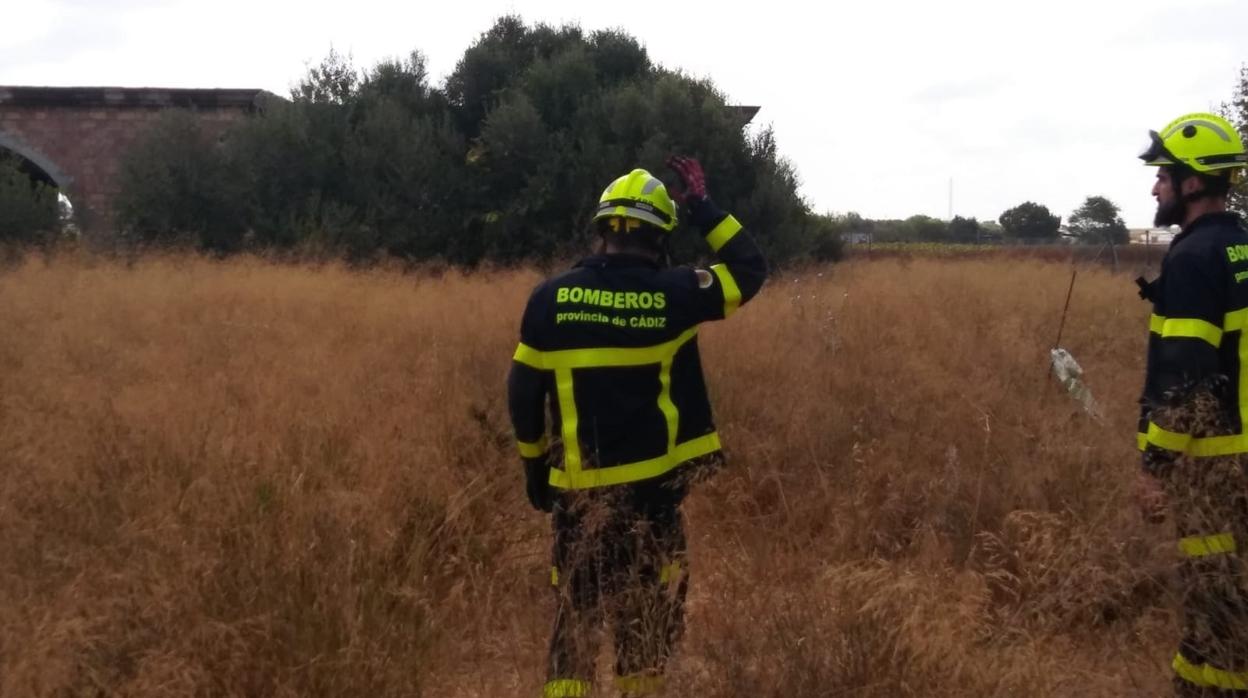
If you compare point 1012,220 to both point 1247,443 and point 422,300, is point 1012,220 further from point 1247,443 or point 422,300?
point 1247,443

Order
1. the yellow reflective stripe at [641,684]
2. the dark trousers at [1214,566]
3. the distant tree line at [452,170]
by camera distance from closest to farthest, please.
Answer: the dark trousers at [1214,566] → the yellow reflective stripe at [641,684] → the distant tree line at [452,170]

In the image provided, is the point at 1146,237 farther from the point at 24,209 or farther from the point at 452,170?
the point at 24,209

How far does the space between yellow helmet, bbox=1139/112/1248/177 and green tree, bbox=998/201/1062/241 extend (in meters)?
36.7

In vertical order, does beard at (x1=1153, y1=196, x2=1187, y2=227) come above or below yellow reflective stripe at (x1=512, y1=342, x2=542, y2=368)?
above

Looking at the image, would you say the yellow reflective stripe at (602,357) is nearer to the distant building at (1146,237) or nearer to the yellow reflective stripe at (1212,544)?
the yellow reflective stripe at (1212,544)

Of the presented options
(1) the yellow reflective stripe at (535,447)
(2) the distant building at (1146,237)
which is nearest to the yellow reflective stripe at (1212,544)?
(1) the yellow reflective stripe at (535,447)

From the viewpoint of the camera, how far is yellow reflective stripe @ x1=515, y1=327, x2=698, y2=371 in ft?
11.0

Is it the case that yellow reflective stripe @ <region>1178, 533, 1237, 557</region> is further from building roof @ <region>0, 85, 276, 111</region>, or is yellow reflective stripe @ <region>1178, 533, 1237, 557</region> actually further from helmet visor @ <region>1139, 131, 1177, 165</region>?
building roof @ <region>0, 85, 276, 111</region>

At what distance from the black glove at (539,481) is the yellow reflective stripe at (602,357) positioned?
36 cm

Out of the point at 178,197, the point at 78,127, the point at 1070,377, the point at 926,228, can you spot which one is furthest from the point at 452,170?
the point at 926,228

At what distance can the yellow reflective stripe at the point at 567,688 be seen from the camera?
3.28m

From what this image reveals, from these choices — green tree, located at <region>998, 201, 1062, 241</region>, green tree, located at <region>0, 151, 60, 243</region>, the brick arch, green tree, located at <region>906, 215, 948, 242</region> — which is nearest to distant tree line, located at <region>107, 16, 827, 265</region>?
green tree, located at <region>0, 151, 60, 243</region>

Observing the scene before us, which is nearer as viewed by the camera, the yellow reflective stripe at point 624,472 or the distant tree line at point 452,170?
the yellow reflective stripe at point 624,472

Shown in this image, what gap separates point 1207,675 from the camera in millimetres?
3230
